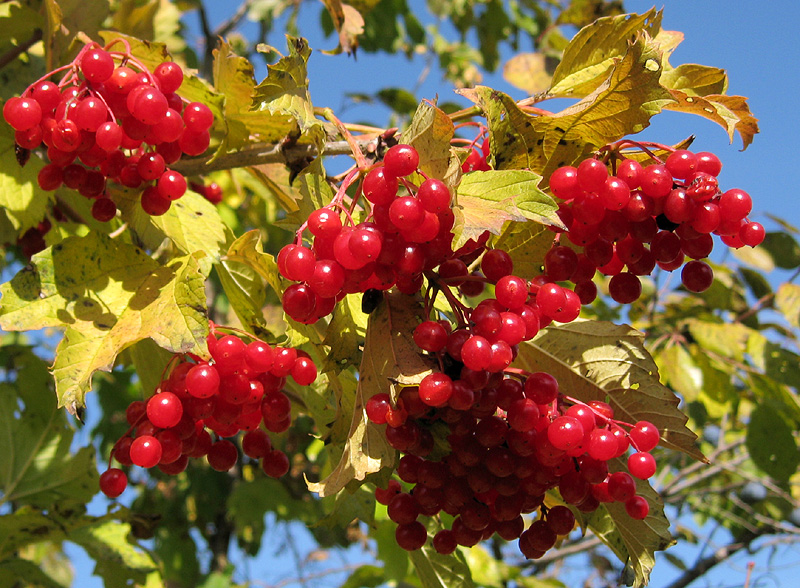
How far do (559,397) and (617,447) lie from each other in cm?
13

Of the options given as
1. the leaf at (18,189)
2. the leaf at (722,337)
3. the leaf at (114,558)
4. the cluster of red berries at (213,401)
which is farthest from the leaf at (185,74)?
the leaf at (722,337)

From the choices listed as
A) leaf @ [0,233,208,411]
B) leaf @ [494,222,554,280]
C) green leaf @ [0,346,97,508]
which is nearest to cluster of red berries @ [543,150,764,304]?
leaf @ [494,222,554,280]

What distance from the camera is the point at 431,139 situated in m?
0.97

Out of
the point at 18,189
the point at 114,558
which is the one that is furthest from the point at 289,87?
the point at 114,558

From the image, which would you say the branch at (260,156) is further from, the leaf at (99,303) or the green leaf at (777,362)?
Result: the green leaf at (777,362)

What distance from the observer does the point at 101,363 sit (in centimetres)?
111

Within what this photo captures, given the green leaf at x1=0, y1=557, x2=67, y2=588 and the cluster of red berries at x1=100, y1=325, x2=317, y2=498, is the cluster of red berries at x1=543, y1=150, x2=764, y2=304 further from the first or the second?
the green leaf at x1=0, y1=557, x2=67, y2=588

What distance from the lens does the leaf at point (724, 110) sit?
1122 mm

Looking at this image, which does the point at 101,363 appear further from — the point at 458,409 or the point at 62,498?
the point at 62,498

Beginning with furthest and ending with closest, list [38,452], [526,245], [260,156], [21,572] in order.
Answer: [38,452] → [21,572] → [260,156] → [526,245]

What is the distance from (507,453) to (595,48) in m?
0.77

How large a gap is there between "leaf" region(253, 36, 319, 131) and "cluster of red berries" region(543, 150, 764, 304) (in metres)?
0.40

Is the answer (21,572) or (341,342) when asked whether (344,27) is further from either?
(21,572)

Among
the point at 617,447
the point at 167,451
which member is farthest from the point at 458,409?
the point at 167,451
